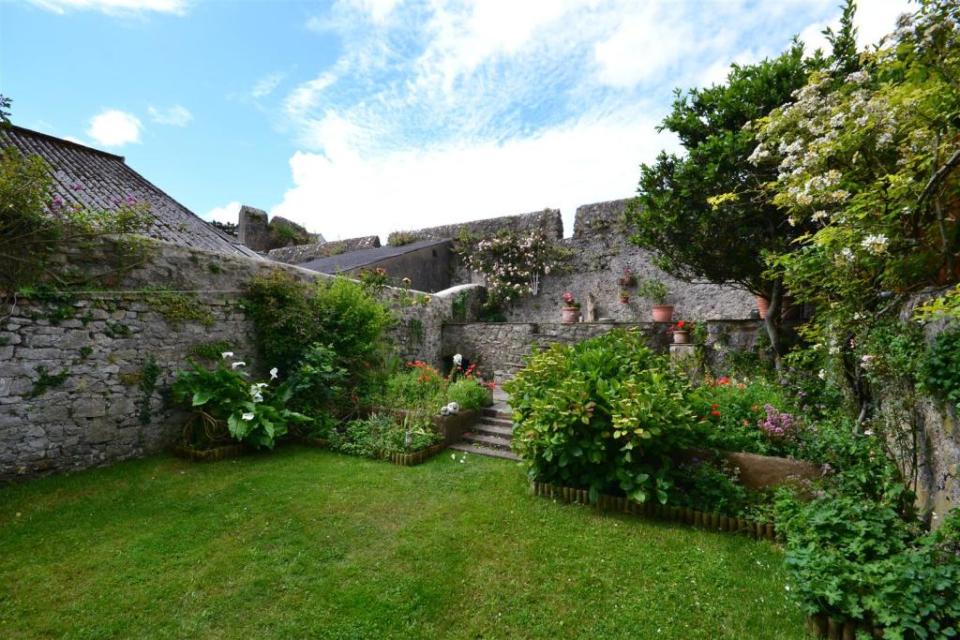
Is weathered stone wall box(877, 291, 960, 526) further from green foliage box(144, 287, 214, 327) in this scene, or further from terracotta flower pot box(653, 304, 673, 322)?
green foliage box(144, 287, 214, 327)

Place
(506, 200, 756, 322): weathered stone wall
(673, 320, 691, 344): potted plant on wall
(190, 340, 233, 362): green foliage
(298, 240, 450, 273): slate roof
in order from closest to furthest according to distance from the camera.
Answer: (190, 340, 233, 362): green foliage, (673, 320, 691, 344): potted plant on wall, (506, 200, 756, 322): weathered stone wall, (298, 240, 450, 273): slate roof

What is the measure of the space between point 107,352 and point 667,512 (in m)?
6.39

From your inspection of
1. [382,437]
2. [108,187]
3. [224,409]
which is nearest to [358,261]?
[108,187]

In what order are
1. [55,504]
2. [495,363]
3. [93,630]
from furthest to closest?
[495,363] < [55,504] < [93,630]

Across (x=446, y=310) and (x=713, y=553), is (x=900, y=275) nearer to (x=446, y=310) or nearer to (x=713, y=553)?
(x=713, y=553)

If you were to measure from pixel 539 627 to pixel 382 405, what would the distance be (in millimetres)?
4490

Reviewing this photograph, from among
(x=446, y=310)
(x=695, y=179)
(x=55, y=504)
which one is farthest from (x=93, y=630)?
(x=446, y=310)

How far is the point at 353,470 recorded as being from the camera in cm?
500

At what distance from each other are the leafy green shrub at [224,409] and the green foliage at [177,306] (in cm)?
64

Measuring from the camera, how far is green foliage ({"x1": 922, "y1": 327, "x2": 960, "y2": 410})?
2412mm

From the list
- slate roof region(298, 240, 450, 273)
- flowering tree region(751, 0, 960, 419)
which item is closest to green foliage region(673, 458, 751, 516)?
flowering tree region(751, 0, 960, 419)

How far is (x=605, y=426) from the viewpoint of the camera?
3961 mm

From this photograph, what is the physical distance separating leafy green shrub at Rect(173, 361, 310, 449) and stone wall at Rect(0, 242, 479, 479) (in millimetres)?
255

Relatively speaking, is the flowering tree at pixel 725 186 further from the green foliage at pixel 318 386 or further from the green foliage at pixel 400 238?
the green foliage at pixel 400 238
